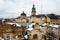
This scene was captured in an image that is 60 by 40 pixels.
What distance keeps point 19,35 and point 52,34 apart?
7.47 m

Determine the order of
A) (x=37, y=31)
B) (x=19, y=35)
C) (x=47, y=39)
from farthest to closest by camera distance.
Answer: (x=47, y=39)
(x=19, y=35)
(x=37, y=31)

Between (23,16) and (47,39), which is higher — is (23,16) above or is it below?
above

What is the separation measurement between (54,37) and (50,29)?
2426 mm

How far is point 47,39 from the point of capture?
88.4 feet

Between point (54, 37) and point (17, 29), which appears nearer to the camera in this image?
point (17, 29)

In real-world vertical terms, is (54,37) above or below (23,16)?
below

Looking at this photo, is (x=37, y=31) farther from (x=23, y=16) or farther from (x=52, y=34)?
(x=23, y=16)

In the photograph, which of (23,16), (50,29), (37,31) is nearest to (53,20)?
(23,16)

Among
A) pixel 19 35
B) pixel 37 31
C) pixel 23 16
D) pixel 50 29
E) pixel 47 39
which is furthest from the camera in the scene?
pixel 23 16

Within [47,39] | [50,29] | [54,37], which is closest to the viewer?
[47,39]

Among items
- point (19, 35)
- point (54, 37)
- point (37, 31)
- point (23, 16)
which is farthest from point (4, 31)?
point (23, 16)

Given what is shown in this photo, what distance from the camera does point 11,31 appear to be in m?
23.8

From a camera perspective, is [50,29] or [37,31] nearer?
[37,31]

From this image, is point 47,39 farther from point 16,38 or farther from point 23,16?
point 23,16
